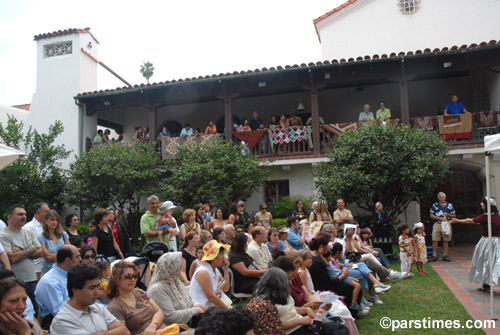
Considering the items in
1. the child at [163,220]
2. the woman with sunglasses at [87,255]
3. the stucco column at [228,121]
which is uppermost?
the stucco column at [228,121]

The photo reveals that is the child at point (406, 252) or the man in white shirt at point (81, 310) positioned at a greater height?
the man in white shirt at point (81, 310)

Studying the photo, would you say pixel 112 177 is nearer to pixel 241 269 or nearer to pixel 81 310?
pixel 241 269

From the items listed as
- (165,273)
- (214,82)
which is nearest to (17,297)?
(165,273)

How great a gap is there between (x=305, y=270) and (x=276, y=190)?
978cm

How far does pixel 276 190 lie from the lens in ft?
50.7

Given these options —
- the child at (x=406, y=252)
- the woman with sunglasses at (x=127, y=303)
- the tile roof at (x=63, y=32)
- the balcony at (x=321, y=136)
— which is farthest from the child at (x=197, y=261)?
the tile roof at (x=63, y=32)

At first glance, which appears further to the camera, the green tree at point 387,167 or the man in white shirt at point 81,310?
the green tree at point 387,167

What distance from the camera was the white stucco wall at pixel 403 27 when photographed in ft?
55.2

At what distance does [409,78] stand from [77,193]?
39.3ft

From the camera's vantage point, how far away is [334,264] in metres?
7.09

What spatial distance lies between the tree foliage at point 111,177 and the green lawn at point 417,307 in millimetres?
8591

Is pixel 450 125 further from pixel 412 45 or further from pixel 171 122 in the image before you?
pixel 171 122

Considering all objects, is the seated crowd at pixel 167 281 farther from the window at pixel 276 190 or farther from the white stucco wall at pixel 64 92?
the white stucco wall at pixel 64 92

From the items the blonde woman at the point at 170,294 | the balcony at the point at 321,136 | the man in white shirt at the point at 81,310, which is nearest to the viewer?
the man in white shirt at the point at 81,310
